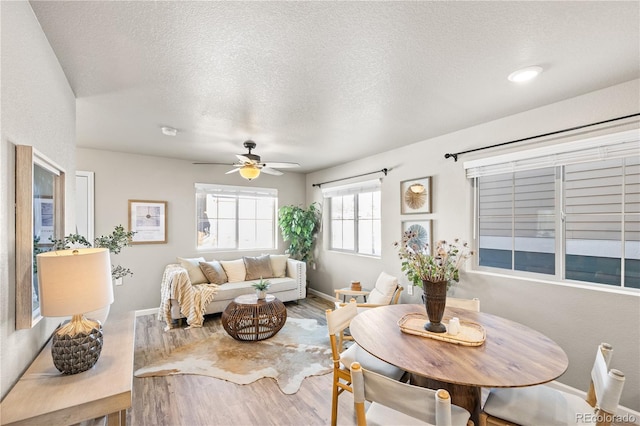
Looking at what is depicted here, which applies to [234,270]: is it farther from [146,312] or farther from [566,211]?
[566,211]

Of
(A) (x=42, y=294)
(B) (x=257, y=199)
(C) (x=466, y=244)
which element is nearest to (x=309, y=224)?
(B) (x=257, y=199)

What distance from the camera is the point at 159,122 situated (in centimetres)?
298

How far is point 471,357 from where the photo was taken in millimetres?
1521

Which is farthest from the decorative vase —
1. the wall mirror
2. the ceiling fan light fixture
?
the ceiling fan light fixture

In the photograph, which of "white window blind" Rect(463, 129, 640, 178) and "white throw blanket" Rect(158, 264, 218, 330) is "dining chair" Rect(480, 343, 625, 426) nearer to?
"white window blind" Rect(463, 129, 640, 178)

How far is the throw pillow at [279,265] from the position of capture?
517cm

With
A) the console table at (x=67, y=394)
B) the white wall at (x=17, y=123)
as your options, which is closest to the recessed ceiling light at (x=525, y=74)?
the white wall at (x=17, y=123)

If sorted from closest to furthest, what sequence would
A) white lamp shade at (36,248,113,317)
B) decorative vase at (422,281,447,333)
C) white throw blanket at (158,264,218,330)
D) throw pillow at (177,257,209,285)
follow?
white lamp shade at (36,248,113,317) → decorative vase at (422,281,447,333) → white throw blanket at (158,264,218,330) → throw pillow at (177,257,209,285)

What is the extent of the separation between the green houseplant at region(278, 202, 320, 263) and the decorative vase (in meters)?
3.63

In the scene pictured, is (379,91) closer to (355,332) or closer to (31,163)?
(355,332)

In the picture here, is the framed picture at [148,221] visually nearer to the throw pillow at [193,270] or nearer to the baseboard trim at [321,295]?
the throw pillow at [193,270]

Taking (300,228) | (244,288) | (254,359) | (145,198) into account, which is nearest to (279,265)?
(300,228)

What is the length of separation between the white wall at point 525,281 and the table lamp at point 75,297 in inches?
126

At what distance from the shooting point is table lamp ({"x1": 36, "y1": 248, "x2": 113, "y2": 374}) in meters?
1.24
